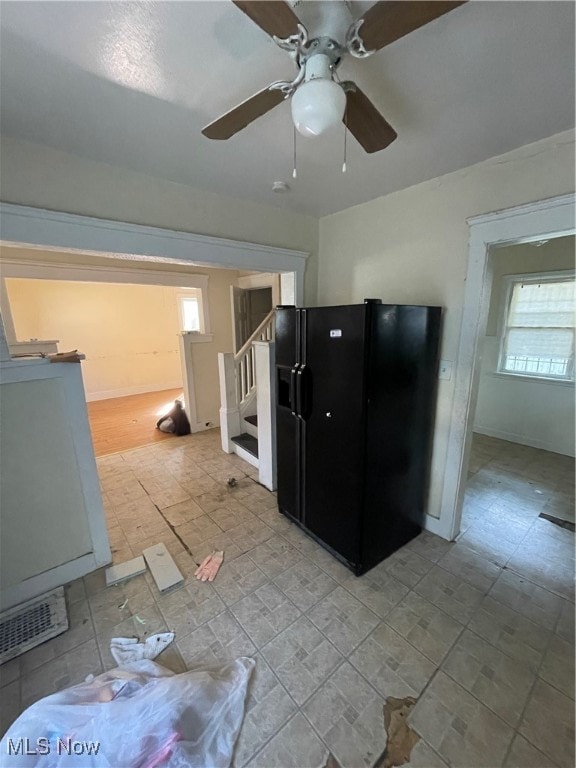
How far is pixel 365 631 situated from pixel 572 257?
4.53 meters

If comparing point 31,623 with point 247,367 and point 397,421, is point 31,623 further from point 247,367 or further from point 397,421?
point 247,367

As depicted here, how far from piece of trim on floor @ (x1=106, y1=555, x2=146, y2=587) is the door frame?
2.20m

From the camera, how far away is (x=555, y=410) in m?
3.67

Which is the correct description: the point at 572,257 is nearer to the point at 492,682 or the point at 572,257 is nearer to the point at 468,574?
the point at 468,574

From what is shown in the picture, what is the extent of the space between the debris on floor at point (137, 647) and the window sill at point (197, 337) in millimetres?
3388

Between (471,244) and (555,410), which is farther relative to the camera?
(555,410)

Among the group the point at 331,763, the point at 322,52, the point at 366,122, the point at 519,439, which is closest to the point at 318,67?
the point at 322,52

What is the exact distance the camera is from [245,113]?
42.4 inches

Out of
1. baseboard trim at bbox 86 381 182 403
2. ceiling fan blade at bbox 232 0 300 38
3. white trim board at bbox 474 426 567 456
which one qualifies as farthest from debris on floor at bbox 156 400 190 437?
white trim board at bbox 474 426 567 456

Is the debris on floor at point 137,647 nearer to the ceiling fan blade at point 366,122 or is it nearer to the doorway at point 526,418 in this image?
the doorway at point 526,418

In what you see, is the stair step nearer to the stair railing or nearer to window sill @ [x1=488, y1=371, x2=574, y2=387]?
the stair railing

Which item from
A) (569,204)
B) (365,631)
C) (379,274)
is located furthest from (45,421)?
(569,204)

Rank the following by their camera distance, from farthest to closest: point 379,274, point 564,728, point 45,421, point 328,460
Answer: point 379,274
point 328,460
point 45,421
point 564,728

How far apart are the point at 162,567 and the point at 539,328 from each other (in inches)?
191
